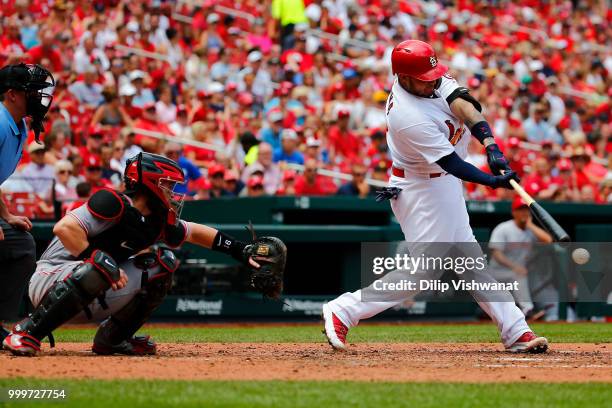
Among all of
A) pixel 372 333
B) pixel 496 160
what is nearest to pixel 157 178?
pixel 496 160

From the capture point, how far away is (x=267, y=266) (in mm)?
6480

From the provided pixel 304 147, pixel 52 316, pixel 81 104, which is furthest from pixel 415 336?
pixel 81 104

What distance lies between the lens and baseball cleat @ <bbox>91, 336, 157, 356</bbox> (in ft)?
21.7

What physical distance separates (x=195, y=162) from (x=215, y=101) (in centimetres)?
163

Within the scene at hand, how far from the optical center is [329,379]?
214 inches

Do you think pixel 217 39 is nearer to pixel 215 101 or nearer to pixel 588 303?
pixel 215 101

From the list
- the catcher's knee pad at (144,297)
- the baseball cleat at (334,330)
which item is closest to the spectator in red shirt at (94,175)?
the catcher's knee pad at (144,297)

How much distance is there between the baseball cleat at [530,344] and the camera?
6867 millimetres

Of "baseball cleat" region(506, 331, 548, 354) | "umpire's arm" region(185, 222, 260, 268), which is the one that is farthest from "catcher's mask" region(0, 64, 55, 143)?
"baseball cleat" region(506, 331, 548, 354)

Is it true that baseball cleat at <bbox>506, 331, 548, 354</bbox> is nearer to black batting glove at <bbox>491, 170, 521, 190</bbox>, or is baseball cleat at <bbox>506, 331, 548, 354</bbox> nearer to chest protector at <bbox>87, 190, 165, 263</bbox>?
black batting glove at <bbox>491, 170, 521, 190</bbox>

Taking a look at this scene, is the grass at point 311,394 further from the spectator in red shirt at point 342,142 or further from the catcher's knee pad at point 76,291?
the spectator in red shirt at point 342,142

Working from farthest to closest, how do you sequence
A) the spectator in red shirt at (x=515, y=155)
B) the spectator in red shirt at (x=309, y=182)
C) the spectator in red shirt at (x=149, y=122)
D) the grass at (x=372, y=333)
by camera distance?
1. the spectator in red shirt at (x=515, y=155)
2. the spectator in red shirt at (x=149, y=122)
3. the spectator in red shirt at (x=309, y=182)
4. the grass at (x=372, y=333)

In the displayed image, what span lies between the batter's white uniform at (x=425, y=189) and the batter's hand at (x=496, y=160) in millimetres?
248

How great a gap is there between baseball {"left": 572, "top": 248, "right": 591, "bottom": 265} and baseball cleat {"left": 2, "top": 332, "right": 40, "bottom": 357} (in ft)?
23.0
